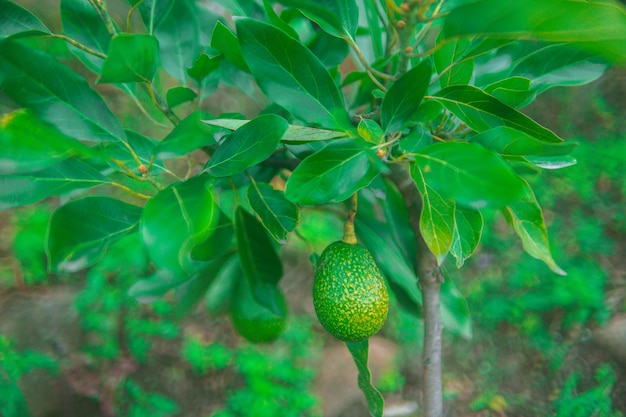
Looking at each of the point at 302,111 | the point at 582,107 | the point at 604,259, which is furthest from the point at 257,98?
the point at 582,107

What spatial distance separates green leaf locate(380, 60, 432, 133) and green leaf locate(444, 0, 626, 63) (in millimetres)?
67

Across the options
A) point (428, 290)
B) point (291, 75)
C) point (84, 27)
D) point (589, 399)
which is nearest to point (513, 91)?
point (291, 75)

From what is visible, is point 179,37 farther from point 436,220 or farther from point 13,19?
point 436,220

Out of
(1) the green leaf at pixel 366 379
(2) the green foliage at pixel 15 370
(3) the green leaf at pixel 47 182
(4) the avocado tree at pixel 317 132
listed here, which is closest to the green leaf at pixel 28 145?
(4) the avocado tree at pixel 317 132

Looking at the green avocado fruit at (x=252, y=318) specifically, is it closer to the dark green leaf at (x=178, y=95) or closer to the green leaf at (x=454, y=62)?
the dark green leaf at (x=178, y=95)

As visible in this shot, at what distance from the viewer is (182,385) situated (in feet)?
5.85

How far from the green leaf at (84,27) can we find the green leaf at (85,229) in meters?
0.23

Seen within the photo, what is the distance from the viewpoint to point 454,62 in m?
0.63

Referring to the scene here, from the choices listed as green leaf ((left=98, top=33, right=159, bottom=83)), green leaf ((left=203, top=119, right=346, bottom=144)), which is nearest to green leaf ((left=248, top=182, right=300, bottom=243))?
green leaf ((left=203, top=119, right=346, bottom=144))

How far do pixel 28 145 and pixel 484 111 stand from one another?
0.50 meters

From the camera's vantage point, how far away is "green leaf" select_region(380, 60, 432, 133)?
52 cm

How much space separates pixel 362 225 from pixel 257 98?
34cm

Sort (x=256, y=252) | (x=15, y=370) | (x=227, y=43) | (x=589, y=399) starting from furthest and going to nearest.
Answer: (x=15, y=370) < (x=589, y=399) < (x=256, y=252) < (x=227, y=43)

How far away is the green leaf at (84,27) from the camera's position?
Result: 2.27 ft
